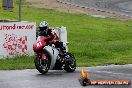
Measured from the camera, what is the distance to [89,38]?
98.5ft

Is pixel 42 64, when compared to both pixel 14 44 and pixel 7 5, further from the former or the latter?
pixel 7 5

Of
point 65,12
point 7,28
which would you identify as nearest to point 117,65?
point 7,28

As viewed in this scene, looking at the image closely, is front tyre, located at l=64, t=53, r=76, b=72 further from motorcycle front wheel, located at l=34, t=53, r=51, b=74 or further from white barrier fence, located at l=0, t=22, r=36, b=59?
white barrier fence, located at l=0, t=22, r=36, b=59

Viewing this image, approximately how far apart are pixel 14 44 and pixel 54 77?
5461 millimetres

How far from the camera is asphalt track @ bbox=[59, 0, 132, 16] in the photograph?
5156 cm

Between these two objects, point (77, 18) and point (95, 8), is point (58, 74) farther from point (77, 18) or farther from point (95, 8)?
point (95, 8)

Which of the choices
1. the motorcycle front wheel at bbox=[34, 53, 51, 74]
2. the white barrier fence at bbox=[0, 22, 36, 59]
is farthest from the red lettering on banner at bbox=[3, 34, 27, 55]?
the motorcycle front wheel at bbox=[34, 53, 51, 74]

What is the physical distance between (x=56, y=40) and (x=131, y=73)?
2536mm

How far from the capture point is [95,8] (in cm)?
5156

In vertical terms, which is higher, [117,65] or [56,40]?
[56,40]

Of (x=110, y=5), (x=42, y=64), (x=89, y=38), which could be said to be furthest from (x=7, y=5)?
(x=110, y=5)

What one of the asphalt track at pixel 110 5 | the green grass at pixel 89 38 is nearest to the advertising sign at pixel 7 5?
the green grass at pixel 89 38

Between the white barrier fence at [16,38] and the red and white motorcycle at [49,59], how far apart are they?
395cm

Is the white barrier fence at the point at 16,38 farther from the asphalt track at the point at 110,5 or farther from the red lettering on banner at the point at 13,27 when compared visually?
the asphalt track at the point at 110,5
